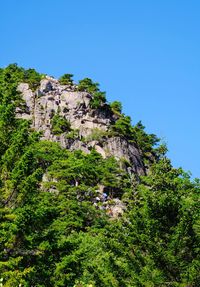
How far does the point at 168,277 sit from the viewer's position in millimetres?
17406

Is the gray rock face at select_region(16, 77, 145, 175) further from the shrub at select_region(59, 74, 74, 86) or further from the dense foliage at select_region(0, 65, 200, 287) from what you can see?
the dense foliage at select_region(0, 65, 200, 287)

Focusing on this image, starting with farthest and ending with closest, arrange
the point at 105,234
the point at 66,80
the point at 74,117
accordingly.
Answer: the point at 66,80 → the point at 74,117 → the point at 105,234

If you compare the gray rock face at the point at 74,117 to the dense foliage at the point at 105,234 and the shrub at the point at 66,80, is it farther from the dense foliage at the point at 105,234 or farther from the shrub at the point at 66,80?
the dense foliage at the point at 105,234

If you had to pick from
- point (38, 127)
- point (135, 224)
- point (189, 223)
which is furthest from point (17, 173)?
point (38, 127)

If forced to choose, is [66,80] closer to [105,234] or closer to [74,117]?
[74,117]

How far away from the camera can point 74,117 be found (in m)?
83.1

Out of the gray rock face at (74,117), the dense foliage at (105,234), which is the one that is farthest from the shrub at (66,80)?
the dense foliage at (105,234)

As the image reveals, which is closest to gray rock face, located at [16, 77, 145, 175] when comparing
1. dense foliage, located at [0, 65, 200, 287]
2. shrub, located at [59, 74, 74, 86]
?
shrub, located at [59, 74, 74, 86]

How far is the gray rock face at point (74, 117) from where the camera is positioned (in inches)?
3073

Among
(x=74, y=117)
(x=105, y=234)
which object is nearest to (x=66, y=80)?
(x=74, y=117)

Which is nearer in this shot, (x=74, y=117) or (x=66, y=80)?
(x=74, y=117)

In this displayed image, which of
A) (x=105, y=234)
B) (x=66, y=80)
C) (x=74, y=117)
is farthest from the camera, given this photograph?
(x=66, y=80)

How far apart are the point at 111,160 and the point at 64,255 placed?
53399 millimetres

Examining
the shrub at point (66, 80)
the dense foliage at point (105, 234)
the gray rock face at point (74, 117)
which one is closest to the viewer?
the dense foliage at point (105, 234)
